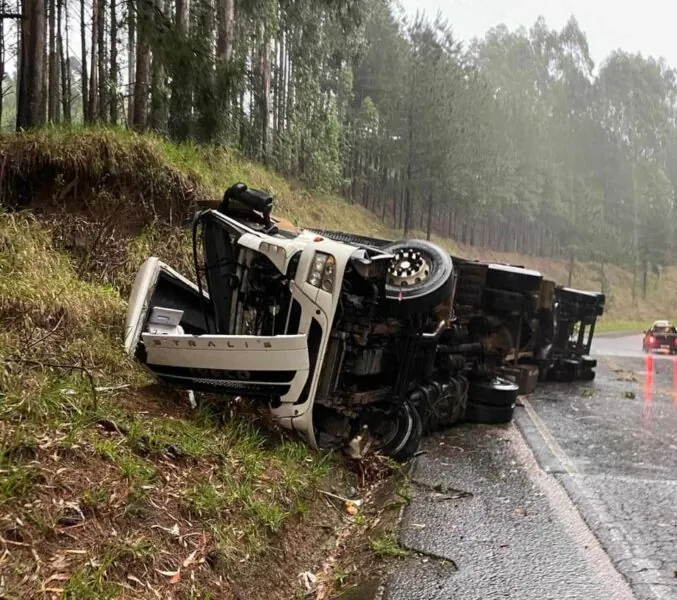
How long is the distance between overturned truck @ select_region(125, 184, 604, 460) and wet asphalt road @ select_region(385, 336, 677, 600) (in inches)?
24.1

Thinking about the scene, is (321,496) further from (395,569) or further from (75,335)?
(75,335)

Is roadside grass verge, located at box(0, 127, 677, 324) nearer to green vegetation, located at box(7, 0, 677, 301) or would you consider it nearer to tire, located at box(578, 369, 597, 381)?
green vegetation, located at box(7, 0, 677, 301)

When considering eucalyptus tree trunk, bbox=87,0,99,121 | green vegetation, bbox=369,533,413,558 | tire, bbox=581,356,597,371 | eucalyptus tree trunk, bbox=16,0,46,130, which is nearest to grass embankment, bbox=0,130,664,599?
green vegetation, bbox=369,533,413,558

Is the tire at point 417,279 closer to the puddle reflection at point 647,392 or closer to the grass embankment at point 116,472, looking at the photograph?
the grass embankment at point 116,472

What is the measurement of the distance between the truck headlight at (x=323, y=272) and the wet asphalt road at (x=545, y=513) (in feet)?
5.28

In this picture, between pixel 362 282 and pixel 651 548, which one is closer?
pixel 651 548

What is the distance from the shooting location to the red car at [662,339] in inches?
827

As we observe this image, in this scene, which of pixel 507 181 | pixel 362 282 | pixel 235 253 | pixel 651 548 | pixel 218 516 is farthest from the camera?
pixel 507 181

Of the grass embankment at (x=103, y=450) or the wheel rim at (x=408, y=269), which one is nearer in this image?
the grass embankment at (x=103, y=450)

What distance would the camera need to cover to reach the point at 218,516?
3254mm

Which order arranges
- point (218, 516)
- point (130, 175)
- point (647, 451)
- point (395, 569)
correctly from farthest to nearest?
point (130, 175) < point (647, 451) < point (395, 569) < point (218, 516)

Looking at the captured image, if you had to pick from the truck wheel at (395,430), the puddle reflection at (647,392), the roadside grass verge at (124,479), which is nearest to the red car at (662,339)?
the puddle reflection at (647,392)

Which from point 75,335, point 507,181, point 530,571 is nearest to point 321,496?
point 530,571

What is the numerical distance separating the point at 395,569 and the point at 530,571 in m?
0.71
